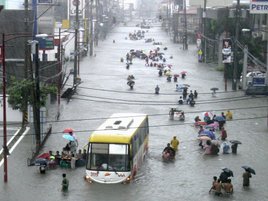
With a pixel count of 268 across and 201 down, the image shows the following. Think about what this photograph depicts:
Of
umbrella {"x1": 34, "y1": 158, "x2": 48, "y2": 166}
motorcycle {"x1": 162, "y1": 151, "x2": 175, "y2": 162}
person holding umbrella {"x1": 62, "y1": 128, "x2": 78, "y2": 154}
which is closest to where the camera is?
umbrella {"x1": 34, "y1": 158, "x2": 48, "y2": 166}

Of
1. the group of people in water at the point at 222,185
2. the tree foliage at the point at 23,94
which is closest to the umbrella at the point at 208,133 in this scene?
the tree foliage at the point at 23,94

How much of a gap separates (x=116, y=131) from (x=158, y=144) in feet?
23.8

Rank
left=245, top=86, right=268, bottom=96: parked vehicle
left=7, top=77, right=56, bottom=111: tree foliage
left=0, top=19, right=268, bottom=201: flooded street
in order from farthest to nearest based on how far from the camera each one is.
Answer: left=245, top=86, right=268, bottom=96: parked vehicle < left=7, top=77, right=56, bottom=111: tree foliage < left=0, top=19, right=268, bottom=201: flooded street

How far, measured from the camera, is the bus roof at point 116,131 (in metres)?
25.3

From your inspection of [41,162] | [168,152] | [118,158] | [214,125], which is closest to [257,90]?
[214,125]

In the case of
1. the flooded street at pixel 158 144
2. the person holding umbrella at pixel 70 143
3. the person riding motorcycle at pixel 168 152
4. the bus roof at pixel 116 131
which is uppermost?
the bus roof at pixel 116 131

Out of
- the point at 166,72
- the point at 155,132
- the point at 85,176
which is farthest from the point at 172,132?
the point at 166,72

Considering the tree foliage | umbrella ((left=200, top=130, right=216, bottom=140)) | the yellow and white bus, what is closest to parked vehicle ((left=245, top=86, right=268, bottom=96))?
umbrella ((left=200, top=130, right=216, bottom=140))

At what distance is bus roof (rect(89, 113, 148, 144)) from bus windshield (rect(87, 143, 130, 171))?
0.70ft

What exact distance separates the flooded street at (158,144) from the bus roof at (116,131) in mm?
1620

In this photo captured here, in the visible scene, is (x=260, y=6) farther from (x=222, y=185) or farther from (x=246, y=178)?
(x=222, y=185)

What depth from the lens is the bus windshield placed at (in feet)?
82.7

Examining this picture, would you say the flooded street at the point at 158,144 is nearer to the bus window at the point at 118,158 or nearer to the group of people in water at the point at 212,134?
the group of people in water at the point at 212,134

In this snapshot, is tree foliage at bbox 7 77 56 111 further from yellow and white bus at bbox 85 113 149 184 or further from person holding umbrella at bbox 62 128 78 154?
yellow and white bus at bbox 85 113 149 184
